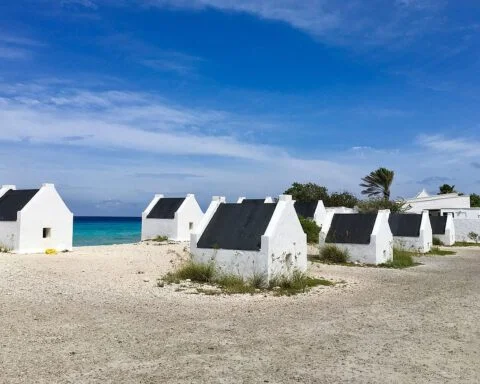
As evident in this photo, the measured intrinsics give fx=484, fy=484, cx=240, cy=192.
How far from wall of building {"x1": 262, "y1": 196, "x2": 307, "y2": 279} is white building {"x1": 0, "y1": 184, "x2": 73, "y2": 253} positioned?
14140 mm

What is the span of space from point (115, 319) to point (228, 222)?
7159mm

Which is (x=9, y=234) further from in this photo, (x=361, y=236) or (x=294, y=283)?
(x=361, y=236)

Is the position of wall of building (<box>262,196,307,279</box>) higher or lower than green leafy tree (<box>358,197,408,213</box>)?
lower

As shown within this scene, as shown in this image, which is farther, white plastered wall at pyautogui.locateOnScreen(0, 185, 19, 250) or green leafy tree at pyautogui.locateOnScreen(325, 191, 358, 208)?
green leafy tree at pyautogui.locateOnScreen(325, 191, 358, 208)

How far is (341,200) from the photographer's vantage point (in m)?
59.0

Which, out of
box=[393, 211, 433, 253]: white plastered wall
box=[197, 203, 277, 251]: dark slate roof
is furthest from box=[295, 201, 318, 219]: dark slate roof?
box=[197, 203, 277, 251]: dark slate roof

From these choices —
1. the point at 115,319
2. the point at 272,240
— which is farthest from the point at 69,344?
the point at 272,240

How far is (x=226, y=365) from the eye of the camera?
7289 millimetres

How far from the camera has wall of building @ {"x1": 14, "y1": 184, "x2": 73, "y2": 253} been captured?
78.3ft

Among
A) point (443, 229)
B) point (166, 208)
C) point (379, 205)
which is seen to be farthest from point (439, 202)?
point (166, 208)

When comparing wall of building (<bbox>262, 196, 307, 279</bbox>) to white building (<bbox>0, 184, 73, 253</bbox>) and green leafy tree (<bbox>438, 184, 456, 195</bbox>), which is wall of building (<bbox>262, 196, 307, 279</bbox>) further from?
green leafy tree (<bbox>438, 184, 456, 195</bbox>)

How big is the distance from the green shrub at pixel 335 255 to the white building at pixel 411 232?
11.6 metres

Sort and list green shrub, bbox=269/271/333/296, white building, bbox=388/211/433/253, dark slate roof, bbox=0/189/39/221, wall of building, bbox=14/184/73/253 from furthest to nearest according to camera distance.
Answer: white building, bbox=388/211/433/253 → dark slate roof, bbox=0/189/39/221 → wall of building, bbox=14/184/73/253 → green shrub, bbox=269/271/333/296

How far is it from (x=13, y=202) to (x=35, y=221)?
185 cm
